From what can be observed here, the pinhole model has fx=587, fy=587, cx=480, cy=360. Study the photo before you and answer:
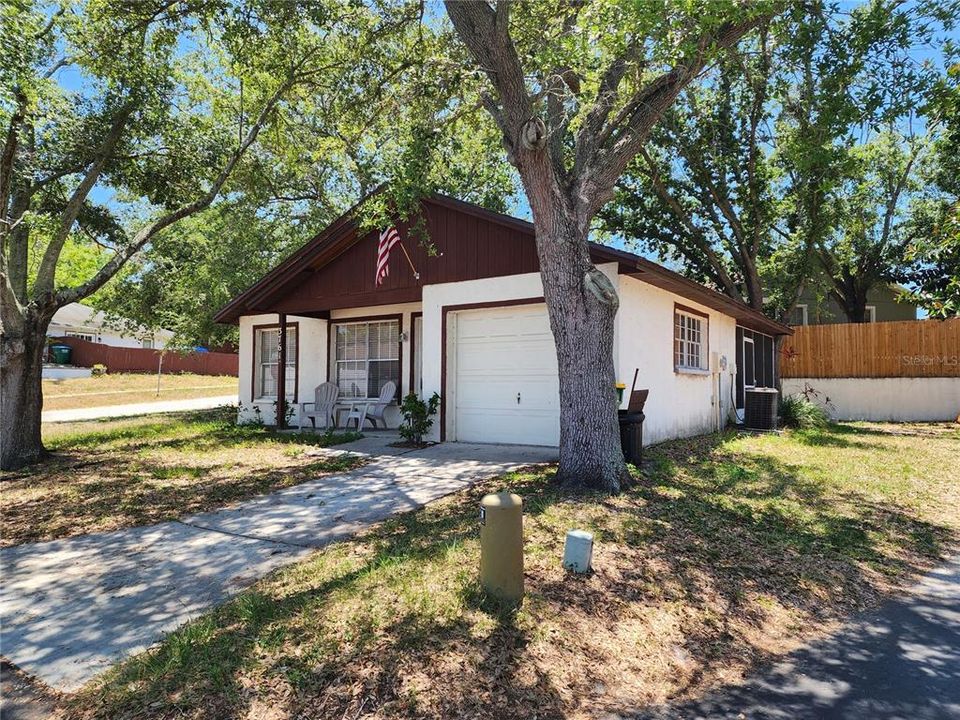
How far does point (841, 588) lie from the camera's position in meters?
4.40

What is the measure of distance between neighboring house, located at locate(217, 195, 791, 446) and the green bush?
1659 mm

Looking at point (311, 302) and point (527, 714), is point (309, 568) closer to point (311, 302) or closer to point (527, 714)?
point (527, 714)

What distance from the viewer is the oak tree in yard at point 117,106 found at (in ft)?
27.0

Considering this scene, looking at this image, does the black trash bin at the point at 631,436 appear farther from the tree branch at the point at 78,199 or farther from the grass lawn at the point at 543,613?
the tree branch at the point at 78,199

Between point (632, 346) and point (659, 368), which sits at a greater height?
point (632, 346)

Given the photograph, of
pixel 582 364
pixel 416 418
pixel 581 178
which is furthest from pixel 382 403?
pixel 581 178

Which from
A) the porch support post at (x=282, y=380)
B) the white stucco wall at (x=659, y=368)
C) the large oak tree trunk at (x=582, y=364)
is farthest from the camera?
the porch support post at (x=282, y=380)

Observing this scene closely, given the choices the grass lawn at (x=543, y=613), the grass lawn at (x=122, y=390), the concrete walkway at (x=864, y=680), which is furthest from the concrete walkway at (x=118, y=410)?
the concrete walkway at (x=864, y=680)

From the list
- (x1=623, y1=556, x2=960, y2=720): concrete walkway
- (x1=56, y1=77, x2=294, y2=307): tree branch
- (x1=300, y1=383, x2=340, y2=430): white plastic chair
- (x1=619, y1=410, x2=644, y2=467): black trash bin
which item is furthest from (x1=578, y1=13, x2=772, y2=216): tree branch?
(x1=300, y1=383, x2=340, y2=430): white plastic chair

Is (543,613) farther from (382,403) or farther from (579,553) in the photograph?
(382,403)

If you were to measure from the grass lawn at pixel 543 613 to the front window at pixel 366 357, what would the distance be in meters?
6.52

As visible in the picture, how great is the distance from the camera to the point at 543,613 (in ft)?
12.1

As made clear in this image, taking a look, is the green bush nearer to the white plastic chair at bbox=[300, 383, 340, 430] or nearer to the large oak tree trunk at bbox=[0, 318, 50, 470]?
the white plastic chair at bbox=[300, 383, 340, 430]

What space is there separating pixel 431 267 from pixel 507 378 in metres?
2.56
